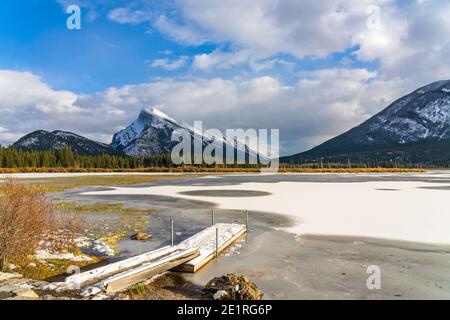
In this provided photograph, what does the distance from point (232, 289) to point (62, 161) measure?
6179 inches

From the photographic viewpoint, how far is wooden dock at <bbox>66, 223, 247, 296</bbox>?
1010 cm

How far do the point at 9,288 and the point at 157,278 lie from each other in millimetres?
4161

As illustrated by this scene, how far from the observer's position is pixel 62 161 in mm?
151000

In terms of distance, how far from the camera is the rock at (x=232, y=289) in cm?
954

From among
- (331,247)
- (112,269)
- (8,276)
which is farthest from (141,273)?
(331,247)

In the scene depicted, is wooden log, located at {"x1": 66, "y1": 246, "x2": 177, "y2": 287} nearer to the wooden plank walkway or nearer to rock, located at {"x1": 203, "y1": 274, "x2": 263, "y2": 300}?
the wooden plank walkway

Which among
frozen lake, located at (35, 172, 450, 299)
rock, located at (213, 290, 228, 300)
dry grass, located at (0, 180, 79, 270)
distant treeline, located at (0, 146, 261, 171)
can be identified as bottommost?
frozen lake, located at (35, 172, 450, 299)

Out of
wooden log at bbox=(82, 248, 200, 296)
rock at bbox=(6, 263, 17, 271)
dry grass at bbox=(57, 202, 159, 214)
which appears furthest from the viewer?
dry grass at bbox=(57, 202, 159, 214)

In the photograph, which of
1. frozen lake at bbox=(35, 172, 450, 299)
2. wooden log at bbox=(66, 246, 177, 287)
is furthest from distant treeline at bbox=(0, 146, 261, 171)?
wooden log at bbox=(66, 246, 177, 287)

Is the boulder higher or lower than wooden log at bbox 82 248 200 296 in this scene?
higher

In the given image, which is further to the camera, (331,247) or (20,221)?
(331,247)

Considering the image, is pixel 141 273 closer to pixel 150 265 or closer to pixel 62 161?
Answer: pixel 150 265

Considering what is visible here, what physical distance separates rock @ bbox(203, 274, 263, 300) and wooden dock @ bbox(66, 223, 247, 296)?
2213mm
